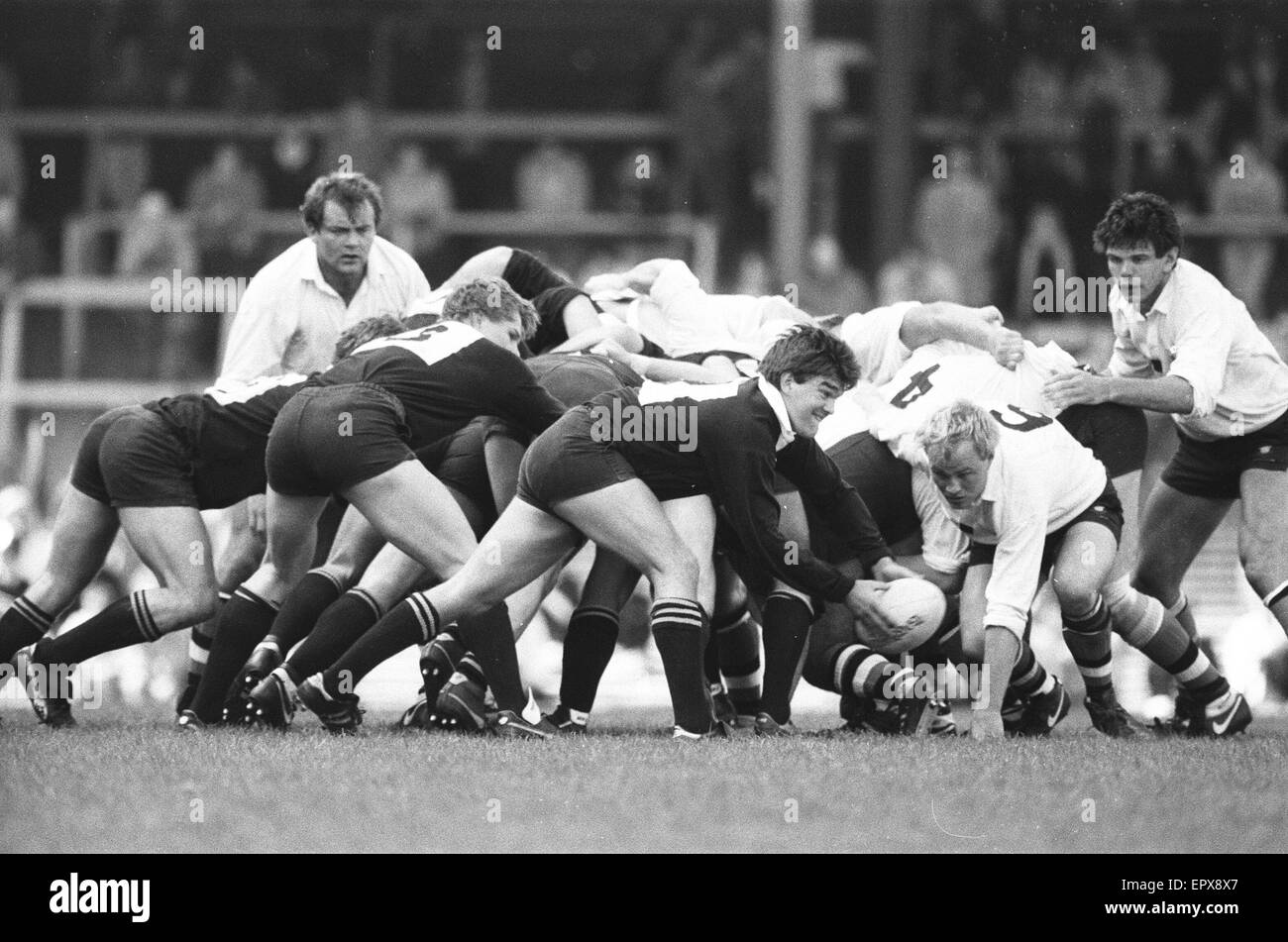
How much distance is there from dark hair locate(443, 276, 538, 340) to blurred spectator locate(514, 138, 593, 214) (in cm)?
855

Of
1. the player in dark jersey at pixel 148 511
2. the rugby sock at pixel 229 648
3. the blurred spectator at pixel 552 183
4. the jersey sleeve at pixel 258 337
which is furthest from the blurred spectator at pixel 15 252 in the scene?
the rugby sock at pixel 229 648

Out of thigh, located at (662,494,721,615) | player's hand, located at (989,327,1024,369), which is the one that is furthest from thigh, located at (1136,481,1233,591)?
thigh, located at (662,494,721,615)

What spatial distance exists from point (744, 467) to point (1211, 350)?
6.64ft

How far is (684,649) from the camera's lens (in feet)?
23.0

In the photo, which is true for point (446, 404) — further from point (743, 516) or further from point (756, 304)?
point (756, 304)

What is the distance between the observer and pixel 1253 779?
634 cm

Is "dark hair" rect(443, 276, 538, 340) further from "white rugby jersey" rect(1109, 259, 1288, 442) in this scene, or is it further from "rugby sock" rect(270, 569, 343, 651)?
"white rugby jersey" rect(1109, 259, 1288, 442)

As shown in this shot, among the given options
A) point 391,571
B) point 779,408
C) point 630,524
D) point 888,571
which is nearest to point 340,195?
point 391,571

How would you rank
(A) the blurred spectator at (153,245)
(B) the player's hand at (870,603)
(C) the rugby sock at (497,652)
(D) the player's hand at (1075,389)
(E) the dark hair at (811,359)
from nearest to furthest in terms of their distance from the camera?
(E) the dark hair at (811,359) < (C) the rugby sock at (497,652) < (B) the player's hand at (870,603) < (D) the player's hand at (1075,389) < (A) the blurred spectator at (153,245)

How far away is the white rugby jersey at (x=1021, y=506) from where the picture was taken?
7.18 metres

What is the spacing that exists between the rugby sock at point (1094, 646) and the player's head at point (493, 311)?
2.32m

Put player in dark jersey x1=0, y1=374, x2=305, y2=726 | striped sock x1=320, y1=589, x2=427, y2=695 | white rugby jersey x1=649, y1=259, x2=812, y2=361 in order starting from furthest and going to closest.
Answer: white rugby jersey x1=649, y1=259, x2=812, y2=361 → player in dark jersey x1=0, y1=374, x2=305, y2=726 → striped sock x1=320, y1=589, x2=427, y2=695

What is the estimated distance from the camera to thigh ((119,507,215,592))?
7.56 metres

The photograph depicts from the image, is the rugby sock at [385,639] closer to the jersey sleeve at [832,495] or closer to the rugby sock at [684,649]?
the rugby sock at [684,649]
